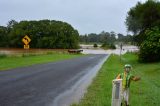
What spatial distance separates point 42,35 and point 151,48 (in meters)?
81.7

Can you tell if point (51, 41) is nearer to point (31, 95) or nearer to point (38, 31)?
point (38, 31)

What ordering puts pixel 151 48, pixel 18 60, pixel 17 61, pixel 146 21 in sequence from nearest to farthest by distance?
pixel 17 61 < pixel 151 48 < pixel 18 60 < pixel 146 21

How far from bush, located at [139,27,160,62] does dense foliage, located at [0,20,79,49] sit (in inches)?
2929

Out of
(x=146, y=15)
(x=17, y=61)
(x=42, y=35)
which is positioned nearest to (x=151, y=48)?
(x=146, y=15)

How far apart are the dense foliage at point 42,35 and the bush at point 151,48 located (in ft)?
244

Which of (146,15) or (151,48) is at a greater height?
(146,15)

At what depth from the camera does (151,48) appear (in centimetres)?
4738

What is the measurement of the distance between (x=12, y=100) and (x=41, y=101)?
0.95 meters

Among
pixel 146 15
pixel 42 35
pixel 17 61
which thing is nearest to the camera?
pixel 17 61

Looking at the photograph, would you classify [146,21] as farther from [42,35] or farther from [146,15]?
[42,35]

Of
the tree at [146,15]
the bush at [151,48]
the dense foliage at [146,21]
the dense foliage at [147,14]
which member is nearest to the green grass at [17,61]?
the bush at [151,48]

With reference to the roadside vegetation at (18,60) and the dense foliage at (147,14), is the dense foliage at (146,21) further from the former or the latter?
the roadside vegetation at (18,60)

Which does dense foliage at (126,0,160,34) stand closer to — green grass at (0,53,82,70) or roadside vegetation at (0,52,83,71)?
roadside vegetation at (0,52,83,71)

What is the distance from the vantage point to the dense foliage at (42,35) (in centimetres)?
12250
